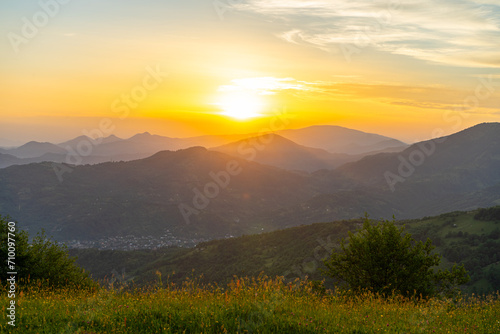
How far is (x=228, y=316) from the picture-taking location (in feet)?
28.4

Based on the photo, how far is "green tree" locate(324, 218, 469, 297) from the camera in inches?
817

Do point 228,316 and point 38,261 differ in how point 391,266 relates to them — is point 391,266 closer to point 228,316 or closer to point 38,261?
point 228,316

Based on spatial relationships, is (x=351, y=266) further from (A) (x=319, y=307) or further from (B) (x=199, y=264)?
(B) (x=199, y=264)

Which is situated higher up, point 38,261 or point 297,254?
point 38,261

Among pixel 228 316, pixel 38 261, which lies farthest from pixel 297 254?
pixel 228 316

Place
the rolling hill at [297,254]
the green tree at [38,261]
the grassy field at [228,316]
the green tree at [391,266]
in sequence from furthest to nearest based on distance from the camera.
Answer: the rolling hill at [297,254], the green tree at [391,266], the green tree at [38,261], the grassy field at [228,316]

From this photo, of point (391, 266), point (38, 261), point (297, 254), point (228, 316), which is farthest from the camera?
point (297, 254)

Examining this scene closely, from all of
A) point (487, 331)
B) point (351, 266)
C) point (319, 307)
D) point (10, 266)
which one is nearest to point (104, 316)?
point (319, 307)

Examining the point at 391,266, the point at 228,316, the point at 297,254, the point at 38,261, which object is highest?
the point at 228,316

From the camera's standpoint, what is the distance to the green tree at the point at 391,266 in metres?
20.8

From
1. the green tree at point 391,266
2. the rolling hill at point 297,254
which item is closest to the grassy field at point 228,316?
the green tree at point 391,266

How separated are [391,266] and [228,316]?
16070 mm

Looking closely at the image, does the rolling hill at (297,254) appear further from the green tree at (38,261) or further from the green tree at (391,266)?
the green tree at (38,261)

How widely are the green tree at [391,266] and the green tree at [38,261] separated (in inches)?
680
